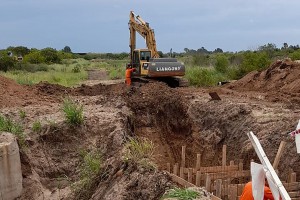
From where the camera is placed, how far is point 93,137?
11.0m

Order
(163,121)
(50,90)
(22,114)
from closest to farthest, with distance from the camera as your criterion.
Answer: (22,114) < (163,121) < (50,90)

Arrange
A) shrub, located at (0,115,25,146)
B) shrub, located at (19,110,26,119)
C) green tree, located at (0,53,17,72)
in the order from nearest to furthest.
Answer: shrub, located at (0,115,25,146), shrub, located at (19,110,26,119), green tree, located at (0,53,17,72)

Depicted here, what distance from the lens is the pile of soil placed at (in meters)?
20.1

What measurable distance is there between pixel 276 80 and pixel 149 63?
5871 mm

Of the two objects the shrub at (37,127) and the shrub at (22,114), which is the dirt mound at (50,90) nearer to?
the shrub at (22,114)

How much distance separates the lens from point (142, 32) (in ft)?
75.8

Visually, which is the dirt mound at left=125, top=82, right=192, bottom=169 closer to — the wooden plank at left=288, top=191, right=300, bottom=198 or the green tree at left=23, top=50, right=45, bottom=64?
the wooden plank at left=288, top=191, right=300, bottom=198

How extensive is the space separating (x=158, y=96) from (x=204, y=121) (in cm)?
164

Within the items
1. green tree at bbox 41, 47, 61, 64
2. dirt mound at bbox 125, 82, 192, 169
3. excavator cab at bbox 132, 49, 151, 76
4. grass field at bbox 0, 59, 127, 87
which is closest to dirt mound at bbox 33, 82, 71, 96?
excavator cab at bbox 132, 49, 151, 76

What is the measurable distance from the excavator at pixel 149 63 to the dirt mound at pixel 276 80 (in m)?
3.27

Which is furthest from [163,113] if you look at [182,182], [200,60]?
[200,60]

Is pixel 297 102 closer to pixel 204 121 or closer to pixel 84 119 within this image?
pixel 204 121

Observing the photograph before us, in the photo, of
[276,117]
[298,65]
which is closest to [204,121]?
[276,117]

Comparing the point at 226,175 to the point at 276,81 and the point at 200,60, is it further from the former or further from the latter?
the point at 200,60
